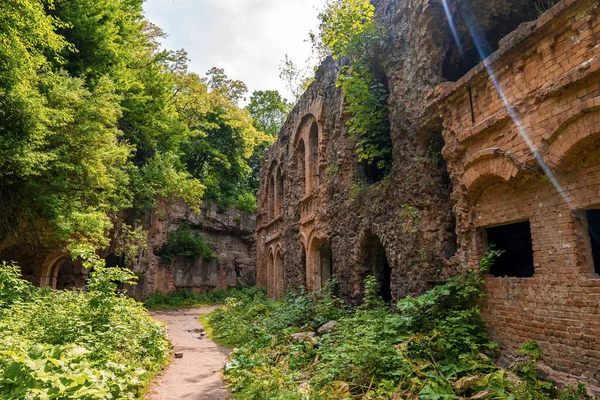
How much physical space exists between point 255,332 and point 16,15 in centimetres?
883

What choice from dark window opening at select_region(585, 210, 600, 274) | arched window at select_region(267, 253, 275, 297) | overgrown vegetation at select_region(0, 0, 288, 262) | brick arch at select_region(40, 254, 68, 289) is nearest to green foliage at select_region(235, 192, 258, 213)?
overgrown vegetation at select_region(0, 0, 288, 262)

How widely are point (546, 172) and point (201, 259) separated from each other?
78.4ft

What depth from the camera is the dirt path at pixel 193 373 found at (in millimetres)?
6496

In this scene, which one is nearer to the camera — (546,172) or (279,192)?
(546,172)

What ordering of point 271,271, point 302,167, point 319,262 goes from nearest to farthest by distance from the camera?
point 319,262 < point 302,167 < point 271,271

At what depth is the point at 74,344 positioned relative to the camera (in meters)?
5.33

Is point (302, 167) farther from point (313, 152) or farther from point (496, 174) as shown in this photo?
point (496, 174)

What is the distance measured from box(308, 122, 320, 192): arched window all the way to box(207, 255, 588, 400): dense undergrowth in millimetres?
6930

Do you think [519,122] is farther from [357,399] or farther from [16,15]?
[16,15]

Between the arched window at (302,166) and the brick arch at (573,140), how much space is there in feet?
36.2

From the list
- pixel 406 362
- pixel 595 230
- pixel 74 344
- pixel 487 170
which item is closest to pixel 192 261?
pixel 74 344

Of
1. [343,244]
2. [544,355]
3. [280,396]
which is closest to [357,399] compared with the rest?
[280,396]

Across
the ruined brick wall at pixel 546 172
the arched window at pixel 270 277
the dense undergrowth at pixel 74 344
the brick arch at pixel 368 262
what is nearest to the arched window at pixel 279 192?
the arched window at pixel 270 277

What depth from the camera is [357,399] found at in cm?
542
